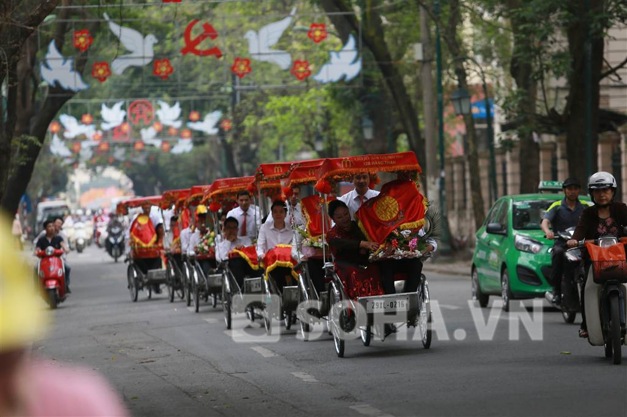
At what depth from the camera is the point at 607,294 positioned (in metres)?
12.3

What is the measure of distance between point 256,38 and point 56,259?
10326 millimetres

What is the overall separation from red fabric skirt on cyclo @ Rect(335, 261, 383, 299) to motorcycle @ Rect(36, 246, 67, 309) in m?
12.7

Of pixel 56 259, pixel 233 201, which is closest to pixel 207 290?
pixel 233 201

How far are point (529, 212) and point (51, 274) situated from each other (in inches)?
392

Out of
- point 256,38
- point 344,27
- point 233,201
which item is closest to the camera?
point 233,201

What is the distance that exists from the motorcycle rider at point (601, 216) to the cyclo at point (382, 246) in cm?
194

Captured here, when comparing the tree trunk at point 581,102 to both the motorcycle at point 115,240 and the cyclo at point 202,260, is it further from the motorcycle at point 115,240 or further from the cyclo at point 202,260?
the motorcycle at point 115,240

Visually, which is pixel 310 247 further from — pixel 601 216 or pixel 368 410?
pixel 368 410

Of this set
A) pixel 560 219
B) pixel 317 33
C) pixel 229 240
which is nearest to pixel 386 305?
pixel 560 219

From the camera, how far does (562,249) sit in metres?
16.0

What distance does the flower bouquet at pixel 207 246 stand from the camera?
23.8 metres

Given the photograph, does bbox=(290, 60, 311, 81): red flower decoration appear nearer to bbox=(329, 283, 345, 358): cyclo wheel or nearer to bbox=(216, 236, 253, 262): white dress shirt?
bbox=(216, 236, 253, 262): white dress shirt

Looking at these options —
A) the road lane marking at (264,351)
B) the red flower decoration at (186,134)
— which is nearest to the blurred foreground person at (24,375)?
the road lane marking at (264,351)

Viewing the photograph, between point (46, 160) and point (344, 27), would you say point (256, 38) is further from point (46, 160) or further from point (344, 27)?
point (46, 160)
